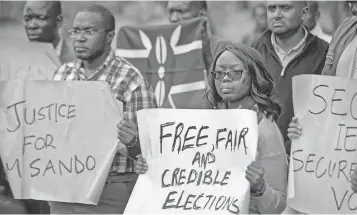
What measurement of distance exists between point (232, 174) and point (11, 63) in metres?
2.00

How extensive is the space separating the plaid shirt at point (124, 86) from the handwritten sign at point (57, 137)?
0.13 metres

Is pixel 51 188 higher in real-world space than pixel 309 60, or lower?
lower

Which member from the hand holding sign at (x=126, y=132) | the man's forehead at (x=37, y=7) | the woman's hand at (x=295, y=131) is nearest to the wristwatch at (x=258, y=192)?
the woman's hand at (x=295, y=131)

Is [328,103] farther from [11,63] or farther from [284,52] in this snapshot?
[11,63]

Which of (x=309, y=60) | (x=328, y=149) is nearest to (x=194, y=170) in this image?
(x=328, y=149)

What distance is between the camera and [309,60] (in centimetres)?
573

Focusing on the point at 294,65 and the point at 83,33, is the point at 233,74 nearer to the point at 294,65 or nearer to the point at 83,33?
the point at 83,33

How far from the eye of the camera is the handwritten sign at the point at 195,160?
4156mm

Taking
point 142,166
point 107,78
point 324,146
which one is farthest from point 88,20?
point 324,146

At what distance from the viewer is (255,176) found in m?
4.02

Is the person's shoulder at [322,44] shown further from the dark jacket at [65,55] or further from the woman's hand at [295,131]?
the dark jacket at [65,55]

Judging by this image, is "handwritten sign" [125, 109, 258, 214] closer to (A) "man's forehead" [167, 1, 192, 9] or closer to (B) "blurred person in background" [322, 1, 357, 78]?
(B) "blurred person in background" [322, 1, 357, 78]

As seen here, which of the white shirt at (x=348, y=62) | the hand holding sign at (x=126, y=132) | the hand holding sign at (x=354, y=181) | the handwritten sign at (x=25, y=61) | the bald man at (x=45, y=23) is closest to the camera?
the hand holding sign at (x=354, y=181)

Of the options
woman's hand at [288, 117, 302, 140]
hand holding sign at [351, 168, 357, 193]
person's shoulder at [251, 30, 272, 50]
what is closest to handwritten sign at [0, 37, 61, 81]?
person's shoulder at [251, 30, 272, 50]
